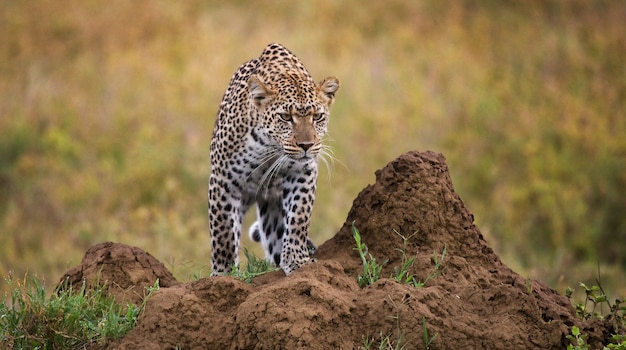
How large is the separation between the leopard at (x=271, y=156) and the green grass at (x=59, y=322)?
1.72 metres

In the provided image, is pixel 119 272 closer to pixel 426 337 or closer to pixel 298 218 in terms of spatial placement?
pixel 298 218

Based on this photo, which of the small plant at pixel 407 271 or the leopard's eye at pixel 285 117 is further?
the leopard's eye at pixel 285 117

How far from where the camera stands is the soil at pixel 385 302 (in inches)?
248

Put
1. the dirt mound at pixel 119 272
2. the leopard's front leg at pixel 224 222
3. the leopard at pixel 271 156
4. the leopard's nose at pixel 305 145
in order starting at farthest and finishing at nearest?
1. the leopard's front leg at pixel 224 222
2. the leopard at pixel 271 156
3. the leopard's nose at pixel 305 145
4. the dirt mound at pixel 119 272

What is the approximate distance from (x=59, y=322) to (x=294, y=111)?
108 inches

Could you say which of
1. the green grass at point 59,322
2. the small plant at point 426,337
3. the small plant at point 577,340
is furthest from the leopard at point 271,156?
the small plant at point 577,340

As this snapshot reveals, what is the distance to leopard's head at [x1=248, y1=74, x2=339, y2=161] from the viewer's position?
8.47 meters

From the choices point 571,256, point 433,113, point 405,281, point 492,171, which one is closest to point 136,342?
point 405,281

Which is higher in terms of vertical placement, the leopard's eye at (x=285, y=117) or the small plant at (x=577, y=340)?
the leopard's eye at (x=285, y=117)

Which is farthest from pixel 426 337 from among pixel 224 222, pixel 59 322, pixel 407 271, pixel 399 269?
pixel 224 222

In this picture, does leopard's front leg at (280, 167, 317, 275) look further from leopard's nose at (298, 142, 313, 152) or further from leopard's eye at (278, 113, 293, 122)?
leopard's eye at (278, 113, 293, 122)

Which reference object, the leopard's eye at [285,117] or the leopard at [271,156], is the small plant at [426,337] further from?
the leopard's eye at [285,117]

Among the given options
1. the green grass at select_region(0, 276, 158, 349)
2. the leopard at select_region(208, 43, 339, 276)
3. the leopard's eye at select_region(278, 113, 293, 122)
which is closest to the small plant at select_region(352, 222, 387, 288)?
the leopard at select_region(208, 43, 339, 276)

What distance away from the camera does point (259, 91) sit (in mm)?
8781
